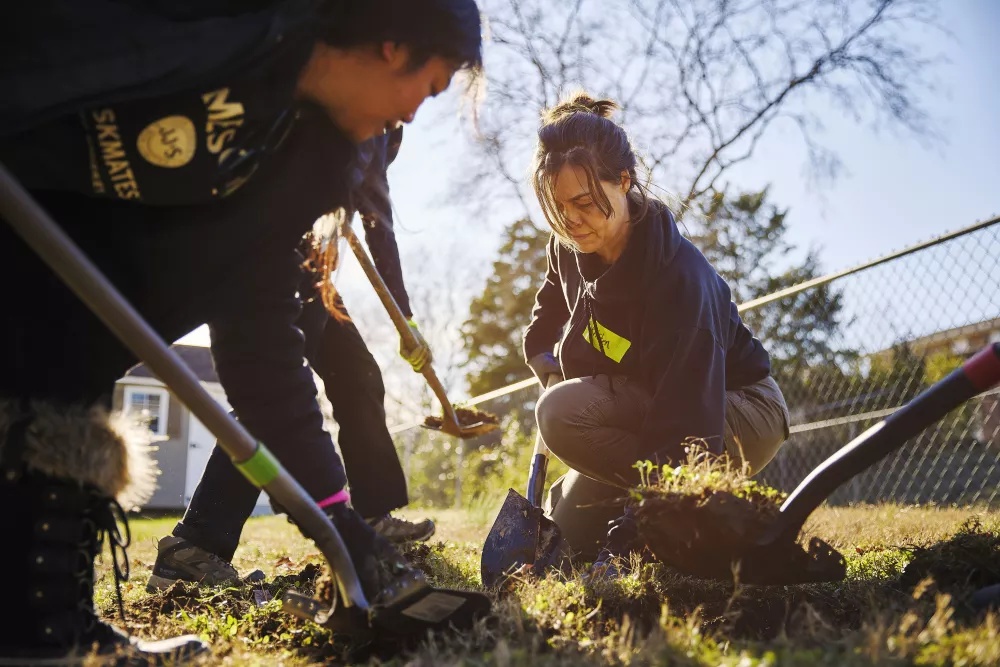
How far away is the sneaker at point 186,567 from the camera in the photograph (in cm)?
249

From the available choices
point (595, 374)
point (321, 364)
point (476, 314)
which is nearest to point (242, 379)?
point (321, 364)

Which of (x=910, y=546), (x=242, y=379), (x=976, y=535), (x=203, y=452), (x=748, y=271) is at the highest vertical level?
(x=748, y=271)

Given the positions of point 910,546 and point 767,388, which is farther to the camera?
point 767,388

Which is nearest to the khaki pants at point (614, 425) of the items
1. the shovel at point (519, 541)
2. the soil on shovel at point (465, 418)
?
the shovel at point (519, 541)

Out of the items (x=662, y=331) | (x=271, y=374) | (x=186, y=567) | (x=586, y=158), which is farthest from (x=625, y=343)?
(x=186, y=567)

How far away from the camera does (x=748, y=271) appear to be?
13414 millimetres

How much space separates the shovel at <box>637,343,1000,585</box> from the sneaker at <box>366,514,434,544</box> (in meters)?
1.16

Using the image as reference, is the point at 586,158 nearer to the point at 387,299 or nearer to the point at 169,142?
the point at 387,299

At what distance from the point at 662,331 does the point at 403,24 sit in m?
1.37

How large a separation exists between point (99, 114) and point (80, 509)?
0.76 m

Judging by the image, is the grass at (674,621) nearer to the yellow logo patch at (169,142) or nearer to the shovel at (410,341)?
the shovel at (410,341)

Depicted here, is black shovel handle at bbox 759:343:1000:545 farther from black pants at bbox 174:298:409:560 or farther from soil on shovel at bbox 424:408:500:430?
soil on shovel at bbox 424:408:500:430

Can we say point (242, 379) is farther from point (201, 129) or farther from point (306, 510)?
point (201, 129)

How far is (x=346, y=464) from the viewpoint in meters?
2.63
